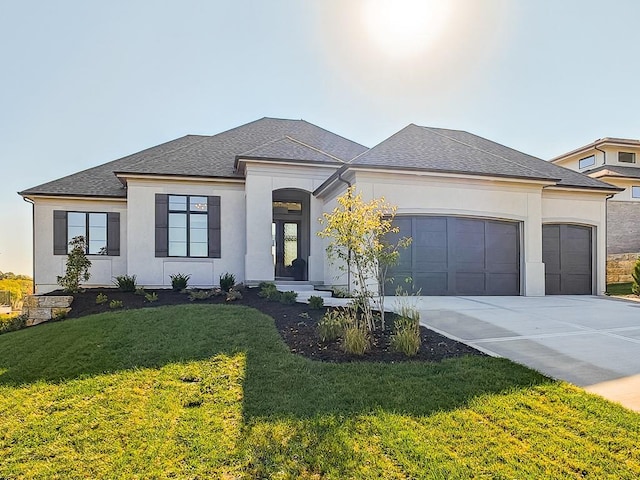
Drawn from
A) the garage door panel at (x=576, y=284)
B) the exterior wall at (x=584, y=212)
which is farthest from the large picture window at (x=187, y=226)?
the garage door panel at (x=576, y=284)

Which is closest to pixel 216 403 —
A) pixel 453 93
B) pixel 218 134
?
pixel 453 93

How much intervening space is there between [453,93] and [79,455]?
12153 mm

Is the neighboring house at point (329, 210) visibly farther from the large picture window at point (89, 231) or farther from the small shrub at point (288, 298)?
the small shrub at point (288, 298)

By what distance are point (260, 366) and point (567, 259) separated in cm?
1323

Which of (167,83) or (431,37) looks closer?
(431,37)

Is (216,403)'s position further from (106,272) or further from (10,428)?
(106,272)

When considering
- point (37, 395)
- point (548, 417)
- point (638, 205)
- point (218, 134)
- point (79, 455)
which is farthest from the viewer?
point (638, 205)

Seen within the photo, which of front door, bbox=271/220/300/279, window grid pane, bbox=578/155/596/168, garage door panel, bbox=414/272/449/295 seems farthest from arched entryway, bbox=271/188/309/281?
window grid pane, bbox=578/155/596/168

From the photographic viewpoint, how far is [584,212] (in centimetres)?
1444

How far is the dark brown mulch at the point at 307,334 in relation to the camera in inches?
236

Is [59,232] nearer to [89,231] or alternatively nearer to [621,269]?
[89,231]

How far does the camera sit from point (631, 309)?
1033 centimetres

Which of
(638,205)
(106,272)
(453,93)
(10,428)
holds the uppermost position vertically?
(453,93)

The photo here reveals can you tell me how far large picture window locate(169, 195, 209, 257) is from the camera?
46.6 feet
